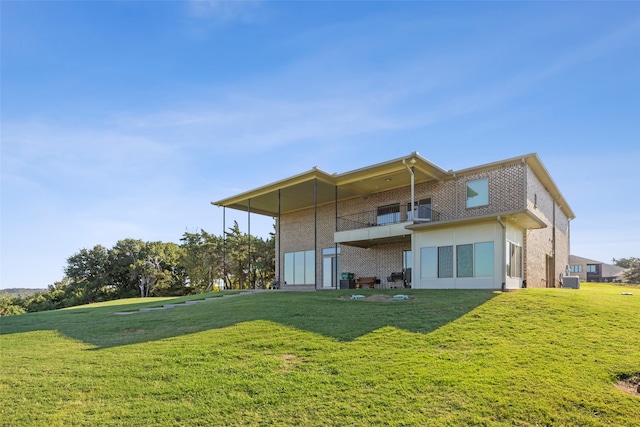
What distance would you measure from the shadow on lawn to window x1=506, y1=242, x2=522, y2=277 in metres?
2.58

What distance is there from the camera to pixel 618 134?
633 inches

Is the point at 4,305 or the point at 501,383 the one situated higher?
the point at 501,383

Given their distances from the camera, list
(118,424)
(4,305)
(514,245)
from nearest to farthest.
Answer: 1. (118,424)
2. (514,245)
3. (4,305)

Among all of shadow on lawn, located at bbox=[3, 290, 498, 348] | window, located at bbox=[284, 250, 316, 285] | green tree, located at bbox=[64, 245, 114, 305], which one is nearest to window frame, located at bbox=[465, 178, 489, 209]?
shadow on lawn, located at bbox=[3, 290, 498, 348]

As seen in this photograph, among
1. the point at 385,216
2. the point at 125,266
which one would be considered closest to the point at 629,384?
the point at 385,216

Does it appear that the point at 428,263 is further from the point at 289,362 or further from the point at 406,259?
the point at 289,362

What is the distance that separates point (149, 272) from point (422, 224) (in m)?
32.2

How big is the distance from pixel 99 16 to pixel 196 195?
15.7 meters

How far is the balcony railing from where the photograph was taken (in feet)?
62.8

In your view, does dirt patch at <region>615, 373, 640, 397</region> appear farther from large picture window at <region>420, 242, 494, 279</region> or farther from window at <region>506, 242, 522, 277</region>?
window at <region>506, 242, 522, 277</region>

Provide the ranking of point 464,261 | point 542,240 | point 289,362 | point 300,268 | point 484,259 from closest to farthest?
point 289,362, point 484,259, point 464,261, point 542,240, point 300,268

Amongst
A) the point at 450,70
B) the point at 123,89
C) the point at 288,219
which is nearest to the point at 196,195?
the point at 288,219

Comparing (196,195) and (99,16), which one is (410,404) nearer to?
(99,16)

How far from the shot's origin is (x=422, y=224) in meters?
15.5
